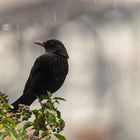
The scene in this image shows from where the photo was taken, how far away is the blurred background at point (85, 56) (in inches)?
99.3

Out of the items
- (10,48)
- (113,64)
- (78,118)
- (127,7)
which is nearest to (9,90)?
(10,48)

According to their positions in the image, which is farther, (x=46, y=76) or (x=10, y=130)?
(x=46, y=76)

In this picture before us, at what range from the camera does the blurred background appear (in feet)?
8.27

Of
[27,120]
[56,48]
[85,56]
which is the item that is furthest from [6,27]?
[27,120]

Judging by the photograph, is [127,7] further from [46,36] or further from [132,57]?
[46,36]

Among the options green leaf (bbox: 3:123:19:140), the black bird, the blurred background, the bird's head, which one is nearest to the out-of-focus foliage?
green leaf (bbox: 3:123:19:140)

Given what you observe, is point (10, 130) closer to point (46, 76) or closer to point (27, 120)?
point (27, 120)

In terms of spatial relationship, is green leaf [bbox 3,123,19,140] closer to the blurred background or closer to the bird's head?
the bird's head

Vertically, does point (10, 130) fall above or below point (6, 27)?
below

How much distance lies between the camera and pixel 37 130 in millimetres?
1349

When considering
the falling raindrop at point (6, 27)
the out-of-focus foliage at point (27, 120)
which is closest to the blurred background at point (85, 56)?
the falling raindrop at point (6, 27)

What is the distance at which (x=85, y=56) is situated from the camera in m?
2.54

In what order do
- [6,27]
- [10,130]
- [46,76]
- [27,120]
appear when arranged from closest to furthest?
[10,130] → [27,120] → [46,76] → [6,27]

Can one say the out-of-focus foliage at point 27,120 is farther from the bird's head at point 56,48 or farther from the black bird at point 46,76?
the bird's head at point 56,48
